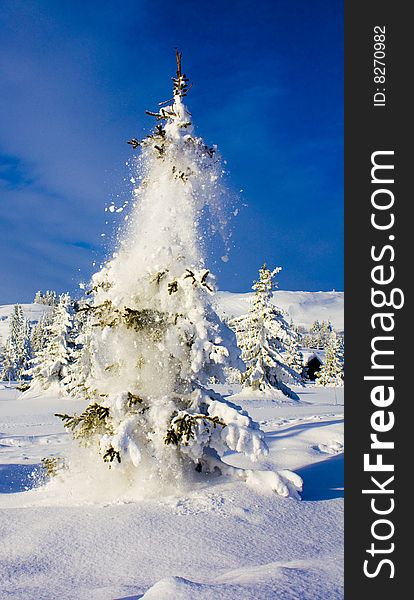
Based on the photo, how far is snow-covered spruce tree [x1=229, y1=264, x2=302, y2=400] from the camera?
1286 inches

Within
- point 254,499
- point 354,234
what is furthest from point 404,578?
point 254,499

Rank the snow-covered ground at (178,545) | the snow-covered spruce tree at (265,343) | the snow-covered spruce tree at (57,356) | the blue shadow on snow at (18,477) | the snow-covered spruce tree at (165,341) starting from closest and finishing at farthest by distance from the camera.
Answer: the snow-covered ground at (178,545) → the snow-covered spruce tree at (165,341) → the blue shadow on snow at (18,477) → the snow-covered spruce tree at (265,343) → the snow-covered spruce tree at (57,356)

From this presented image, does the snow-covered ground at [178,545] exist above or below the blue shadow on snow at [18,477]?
above

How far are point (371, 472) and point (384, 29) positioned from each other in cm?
433

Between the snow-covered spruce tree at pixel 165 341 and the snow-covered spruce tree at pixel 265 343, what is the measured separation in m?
24.8

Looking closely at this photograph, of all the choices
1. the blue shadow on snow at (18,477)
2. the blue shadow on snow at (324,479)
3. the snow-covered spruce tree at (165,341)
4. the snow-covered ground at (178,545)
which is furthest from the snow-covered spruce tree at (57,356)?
the snow-covered spruce tree at (165,341)

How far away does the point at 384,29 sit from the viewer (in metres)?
4.80

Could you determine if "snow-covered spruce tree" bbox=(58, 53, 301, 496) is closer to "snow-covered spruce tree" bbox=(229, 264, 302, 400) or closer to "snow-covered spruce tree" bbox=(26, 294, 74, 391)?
"snow-covered spruce tree" bbox=(229, 264, 302, 400)

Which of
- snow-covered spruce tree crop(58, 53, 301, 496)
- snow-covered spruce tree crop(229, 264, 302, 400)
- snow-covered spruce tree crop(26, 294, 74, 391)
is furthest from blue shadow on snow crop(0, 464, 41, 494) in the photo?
snow-covered spruce tree crop(26, 294, 74, 391)

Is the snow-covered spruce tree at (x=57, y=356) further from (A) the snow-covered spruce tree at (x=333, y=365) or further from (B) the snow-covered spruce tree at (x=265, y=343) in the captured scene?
(A) the snow-covered spruce tree at (x=333, y=365)

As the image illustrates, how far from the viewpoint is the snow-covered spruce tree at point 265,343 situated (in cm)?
3266

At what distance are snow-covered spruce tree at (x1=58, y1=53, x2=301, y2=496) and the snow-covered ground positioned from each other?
702 mm

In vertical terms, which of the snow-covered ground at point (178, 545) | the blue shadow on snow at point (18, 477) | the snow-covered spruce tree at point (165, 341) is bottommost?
the blue shadow on snow at point (18, 477)

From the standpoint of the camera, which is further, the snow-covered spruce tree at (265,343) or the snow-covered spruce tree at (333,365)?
the snow-covered spruce tree at (333,365)
